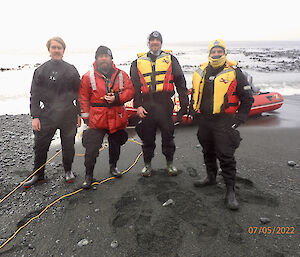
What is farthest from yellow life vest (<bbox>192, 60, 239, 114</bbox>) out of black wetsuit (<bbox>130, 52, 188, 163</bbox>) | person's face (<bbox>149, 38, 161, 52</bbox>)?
person's face (<bbox>149, 38, 161, 52</bbox>)

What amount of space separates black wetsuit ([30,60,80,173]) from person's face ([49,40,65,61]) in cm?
9

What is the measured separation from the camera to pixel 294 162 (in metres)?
4.73

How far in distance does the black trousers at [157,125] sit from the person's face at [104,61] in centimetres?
99

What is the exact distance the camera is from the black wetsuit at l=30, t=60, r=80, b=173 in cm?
366

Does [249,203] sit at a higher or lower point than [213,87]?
lower

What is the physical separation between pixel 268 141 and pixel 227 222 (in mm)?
3985

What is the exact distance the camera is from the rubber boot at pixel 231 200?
3283 mm

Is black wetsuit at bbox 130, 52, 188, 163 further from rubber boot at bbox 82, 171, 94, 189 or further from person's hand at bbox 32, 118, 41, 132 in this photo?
person's hand at bbox 32, 118, 41, 132

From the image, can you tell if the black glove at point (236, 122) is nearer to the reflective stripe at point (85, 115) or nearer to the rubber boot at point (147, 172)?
the rubber boot at point (147, 172)

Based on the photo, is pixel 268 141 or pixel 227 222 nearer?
pixel 227 222

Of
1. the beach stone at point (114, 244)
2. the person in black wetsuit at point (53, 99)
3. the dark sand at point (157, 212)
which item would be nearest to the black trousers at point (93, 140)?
the person in black wetsuit at point (53, 99)

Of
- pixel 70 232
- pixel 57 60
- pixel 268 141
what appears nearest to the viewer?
pixel 70 232

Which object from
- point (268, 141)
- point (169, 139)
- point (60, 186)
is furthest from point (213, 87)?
point (268, 141)

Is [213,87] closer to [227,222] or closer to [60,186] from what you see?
[227,222]
